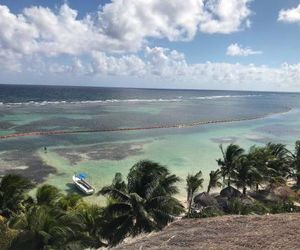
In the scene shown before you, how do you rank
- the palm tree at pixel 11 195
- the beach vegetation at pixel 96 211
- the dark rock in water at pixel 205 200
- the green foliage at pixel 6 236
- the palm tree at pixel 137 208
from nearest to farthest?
1. the beach vegetation at pixel 96 211
2. the green foliage at pixel 6 236
3. the palm tree at pixel 137 208
4. the palm tree at pixel 11 195
5. the dark rock in water at pixel 205 200

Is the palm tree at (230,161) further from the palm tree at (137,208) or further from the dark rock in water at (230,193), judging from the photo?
the palm tree at (137,208)

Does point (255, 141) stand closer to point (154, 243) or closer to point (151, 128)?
point (151, 128)

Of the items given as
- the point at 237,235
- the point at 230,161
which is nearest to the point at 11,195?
the point at 237,235

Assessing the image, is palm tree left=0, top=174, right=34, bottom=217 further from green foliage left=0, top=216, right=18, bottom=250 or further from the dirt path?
the dirt path

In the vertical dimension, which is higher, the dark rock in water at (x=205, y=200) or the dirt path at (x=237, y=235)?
the dirt path at (x=237, y=235)

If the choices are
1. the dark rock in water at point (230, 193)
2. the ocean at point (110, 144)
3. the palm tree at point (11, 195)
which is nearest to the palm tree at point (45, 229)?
the palm tree at point (11, 195)

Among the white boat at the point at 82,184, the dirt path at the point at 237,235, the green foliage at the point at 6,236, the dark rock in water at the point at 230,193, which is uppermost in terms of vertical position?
the dirt path at the point at 237,235
